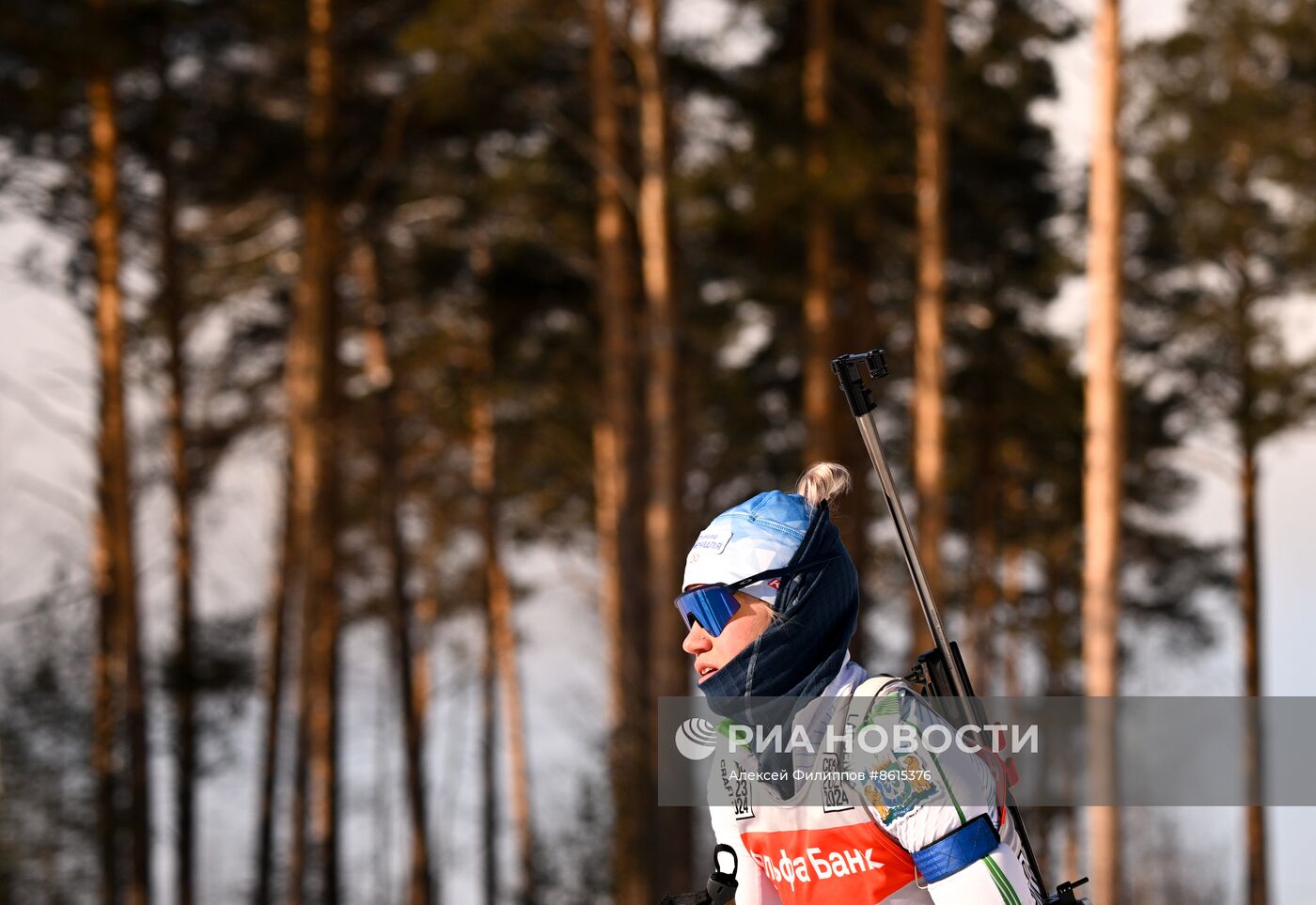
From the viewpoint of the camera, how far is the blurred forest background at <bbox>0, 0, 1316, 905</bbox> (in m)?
14.8

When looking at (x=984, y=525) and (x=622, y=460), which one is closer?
(x=622, y=460)

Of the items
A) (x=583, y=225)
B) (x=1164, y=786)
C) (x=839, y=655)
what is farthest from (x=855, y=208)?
(x=839, y=655)

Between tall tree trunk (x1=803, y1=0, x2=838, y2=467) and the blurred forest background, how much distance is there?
0.06 m

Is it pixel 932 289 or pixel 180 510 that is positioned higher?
pixel 932 289

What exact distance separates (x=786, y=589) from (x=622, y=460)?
1324 cm

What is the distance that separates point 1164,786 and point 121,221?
15364 millimetres

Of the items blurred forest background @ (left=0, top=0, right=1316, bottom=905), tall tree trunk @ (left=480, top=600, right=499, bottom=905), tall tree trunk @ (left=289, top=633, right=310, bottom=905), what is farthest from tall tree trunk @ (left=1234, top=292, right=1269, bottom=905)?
tall tree trunk @ (left=480, top=600, right=499, bottom=905)

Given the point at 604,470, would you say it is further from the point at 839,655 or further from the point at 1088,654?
the point at 839,655

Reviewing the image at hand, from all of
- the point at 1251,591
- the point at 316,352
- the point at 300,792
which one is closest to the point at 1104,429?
the point at 316,352

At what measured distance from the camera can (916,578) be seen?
2.45 m

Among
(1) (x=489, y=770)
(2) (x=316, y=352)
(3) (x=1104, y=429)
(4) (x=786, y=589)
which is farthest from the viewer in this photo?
(1) (x=489, y=770)

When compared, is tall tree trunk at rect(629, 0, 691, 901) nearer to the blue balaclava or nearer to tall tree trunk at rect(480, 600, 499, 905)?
the blue balaclava

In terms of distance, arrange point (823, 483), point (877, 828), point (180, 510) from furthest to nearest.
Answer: point (180, 510), point (823, 483), point (877, 828)

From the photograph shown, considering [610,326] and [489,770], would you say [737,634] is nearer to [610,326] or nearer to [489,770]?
[610,326]
